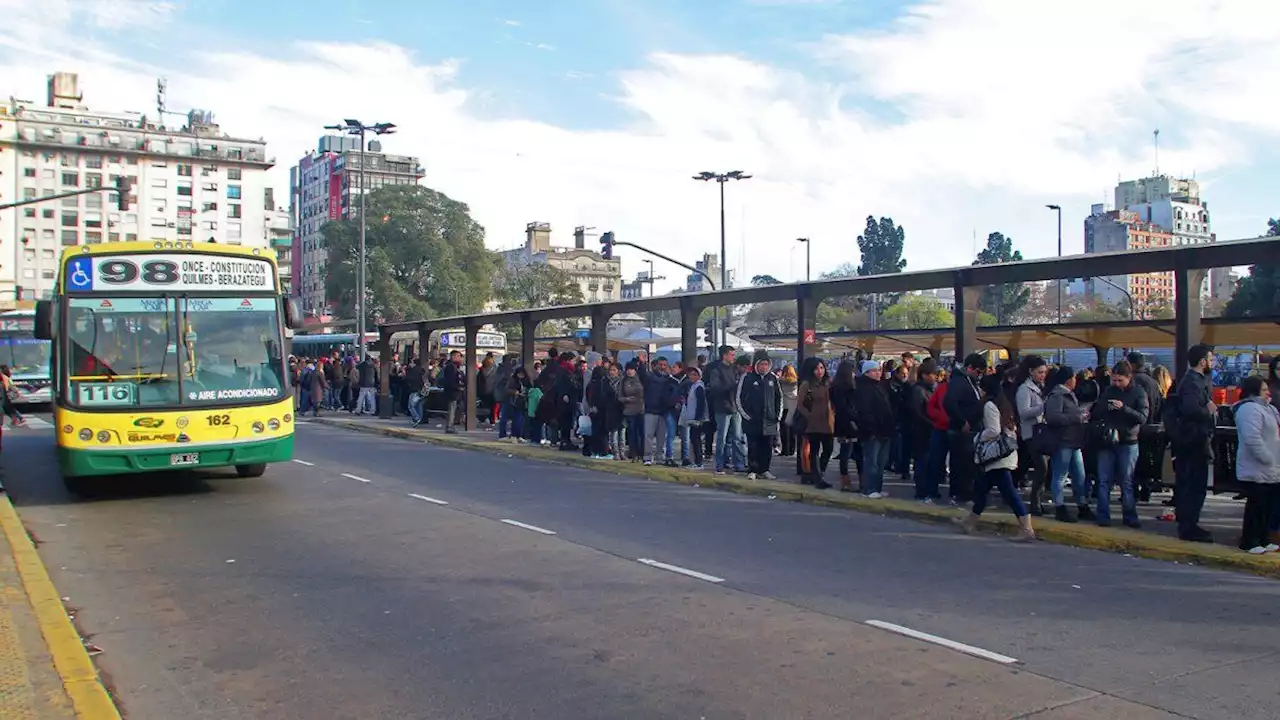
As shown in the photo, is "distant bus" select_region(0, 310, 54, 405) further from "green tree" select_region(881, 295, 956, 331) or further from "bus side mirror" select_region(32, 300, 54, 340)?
"green tree" select_region(881, 295, 956, 331)

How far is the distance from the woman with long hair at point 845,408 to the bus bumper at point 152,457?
7.13m

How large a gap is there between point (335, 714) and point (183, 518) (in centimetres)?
743

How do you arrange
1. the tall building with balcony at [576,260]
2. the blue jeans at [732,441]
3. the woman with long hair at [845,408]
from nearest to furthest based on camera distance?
1. the woman with long hair at [845,408]
2. the blue jeans at [732,441]
3. the tall building with balcony at [576,260]

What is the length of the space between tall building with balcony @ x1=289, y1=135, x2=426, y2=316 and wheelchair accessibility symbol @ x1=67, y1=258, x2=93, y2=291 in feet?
375

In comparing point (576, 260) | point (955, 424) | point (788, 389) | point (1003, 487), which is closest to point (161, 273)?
point (788, 389)

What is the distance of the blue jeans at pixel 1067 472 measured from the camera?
11.5 metres

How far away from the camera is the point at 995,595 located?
823 centimetres

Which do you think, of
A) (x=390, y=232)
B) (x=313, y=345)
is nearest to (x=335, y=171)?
(x=390, y=232)

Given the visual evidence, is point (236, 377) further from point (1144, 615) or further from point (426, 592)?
point (1144, 615)

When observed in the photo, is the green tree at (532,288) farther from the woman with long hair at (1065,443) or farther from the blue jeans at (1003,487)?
the blue jeans at (1003,487)

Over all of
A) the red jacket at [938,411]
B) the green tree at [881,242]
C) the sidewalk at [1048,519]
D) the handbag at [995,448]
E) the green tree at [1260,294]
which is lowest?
the sidewalk at [1048,519]

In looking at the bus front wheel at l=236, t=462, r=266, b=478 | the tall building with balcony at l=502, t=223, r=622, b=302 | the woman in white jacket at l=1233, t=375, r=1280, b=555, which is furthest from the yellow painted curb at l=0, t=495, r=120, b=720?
the tall building with balcony at l=502, t=223, r=622, b=302

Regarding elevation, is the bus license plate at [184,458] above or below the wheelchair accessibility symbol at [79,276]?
below

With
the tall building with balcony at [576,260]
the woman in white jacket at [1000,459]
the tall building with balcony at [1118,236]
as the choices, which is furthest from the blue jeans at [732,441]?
the tall building with balcony at [576,260]
